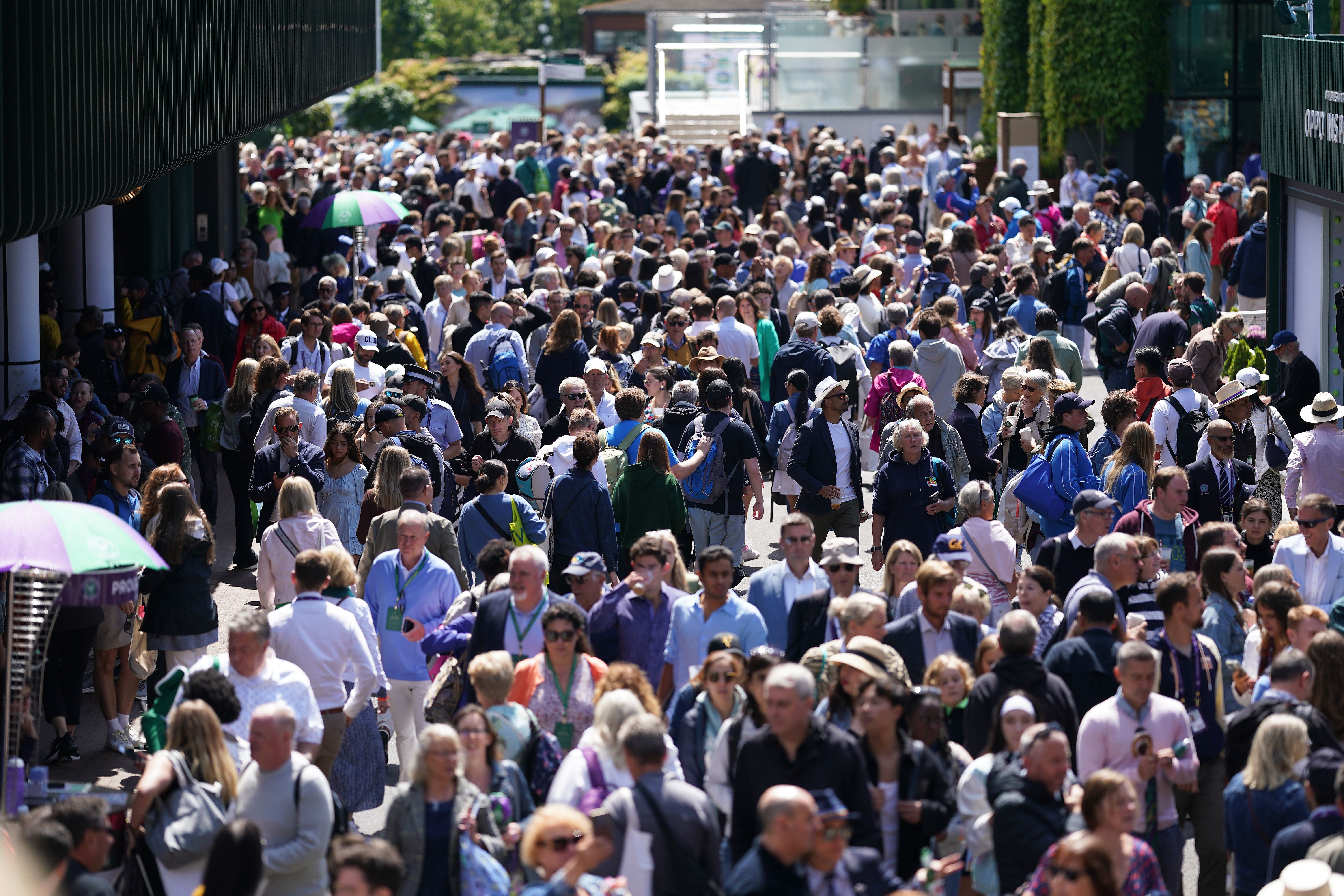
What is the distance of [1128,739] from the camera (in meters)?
7.37

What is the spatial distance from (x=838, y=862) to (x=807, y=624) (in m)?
2.84

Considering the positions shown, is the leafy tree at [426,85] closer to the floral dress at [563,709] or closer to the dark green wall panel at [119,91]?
the dark green wall panel at [119,91]

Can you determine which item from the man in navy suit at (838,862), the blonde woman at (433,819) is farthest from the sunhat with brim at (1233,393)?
the blonde woman at (433,819)

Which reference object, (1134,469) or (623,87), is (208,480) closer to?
(1134,469)

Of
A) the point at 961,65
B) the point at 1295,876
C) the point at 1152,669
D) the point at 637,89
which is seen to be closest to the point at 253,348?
the point at 1152,669

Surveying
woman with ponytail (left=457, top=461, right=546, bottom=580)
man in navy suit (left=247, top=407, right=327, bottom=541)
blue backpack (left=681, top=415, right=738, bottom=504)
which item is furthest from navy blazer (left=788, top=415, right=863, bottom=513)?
man in navy suit (left=247, top=407, right=327, bottom=541)

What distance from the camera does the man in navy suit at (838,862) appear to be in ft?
20.0

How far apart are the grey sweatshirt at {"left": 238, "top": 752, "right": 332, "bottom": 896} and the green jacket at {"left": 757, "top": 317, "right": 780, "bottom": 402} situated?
30.9ft

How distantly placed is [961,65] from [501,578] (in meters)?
34.5

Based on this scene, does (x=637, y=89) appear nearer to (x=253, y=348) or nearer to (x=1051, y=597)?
(x=253, y=348)

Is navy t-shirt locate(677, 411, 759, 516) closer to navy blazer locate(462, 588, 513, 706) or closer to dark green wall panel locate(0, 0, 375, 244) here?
navy blazer locate(462, 588, 513, 706)

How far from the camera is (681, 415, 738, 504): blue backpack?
12.5m

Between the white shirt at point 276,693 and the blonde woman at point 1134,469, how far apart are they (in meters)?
5.34

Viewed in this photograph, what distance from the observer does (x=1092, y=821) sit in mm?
6371
